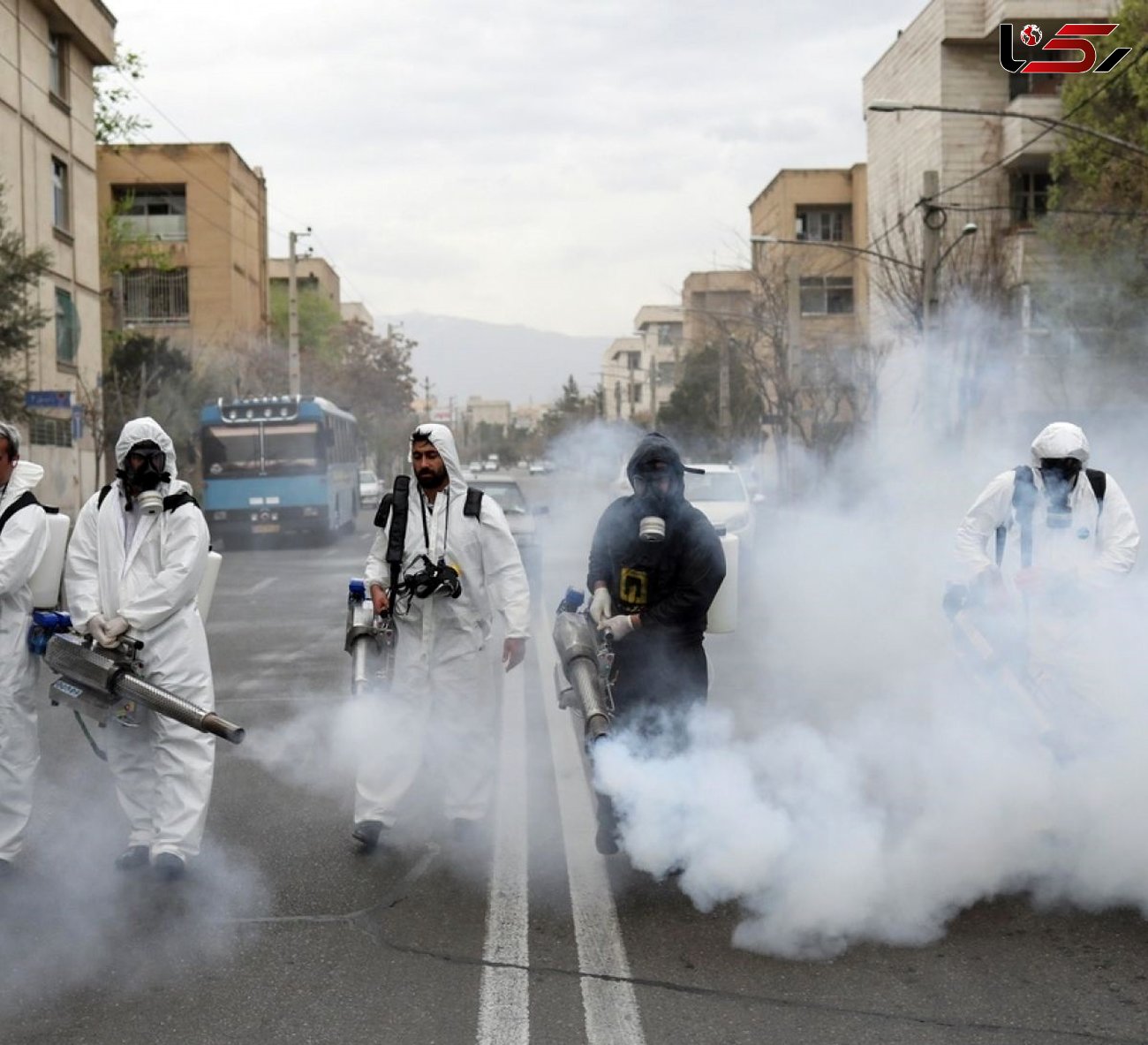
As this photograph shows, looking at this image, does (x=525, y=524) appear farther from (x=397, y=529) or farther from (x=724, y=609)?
(x=724, y=609)

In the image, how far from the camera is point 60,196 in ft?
109

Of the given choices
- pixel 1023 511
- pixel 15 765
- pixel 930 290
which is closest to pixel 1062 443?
pixel 1023 511

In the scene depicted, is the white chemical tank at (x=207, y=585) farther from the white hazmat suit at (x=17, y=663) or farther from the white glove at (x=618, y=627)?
the white glove at (x=618, y=627)

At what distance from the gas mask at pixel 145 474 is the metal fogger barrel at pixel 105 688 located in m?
0.56

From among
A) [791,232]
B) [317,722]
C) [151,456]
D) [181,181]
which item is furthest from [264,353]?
[151,456]

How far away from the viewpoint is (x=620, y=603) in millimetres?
5801

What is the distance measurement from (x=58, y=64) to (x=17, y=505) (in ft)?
101

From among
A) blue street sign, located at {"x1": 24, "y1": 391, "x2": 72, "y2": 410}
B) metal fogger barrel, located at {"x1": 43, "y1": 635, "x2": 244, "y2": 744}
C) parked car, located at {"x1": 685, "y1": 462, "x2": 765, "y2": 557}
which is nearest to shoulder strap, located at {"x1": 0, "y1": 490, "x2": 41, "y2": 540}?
metal fogger barrel, located at {"x1": 43, "y1": 635, "x2": 244, "y2": 744}

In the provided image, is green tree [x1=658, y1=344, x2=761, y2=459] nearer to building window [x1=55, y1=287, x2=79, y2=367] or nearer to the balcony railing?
building window [x1=55, y1=287, x2=79, y2=367]

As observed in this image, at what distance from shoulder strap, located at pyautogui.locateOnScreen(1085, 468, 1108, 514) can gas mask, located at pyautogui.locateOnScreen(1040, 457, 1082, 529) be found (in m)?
0.07

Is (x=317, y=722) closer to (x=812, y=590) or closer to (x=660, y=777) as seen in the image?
(x=660, y=777)

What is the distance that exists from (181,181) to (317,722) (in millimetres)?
52420

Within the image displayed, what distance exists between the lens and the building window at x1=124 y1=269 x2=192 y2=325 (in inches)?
2333

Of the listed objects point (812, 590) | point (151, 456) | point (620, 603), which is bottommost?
point (812, 590)
